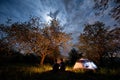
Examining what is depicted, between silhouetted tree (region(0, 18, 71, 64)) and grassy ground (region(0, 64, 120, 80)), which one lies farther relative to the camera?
silhouetted tree (region(0, 18, 71, 64))

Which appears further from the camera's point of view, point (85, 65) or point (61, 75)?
point (85, 65)

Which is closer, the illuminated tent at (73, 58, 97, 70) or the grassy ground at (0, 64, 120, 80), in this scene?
the grassy ground at (0, 64, 120, 80)

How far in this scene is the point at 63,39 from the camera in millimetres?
33688

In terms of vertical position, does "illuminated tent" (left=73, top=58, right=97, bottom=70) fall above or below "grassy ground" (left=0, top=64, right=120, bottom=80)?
above

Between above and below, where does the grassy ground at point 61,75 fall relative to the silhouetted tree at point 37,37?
below

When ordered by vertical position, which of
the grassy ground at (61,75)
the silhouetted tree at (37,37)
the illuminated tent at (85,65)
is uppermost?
the silhouetted tree at (37,37)

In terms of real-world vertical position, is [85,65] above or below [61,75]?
above

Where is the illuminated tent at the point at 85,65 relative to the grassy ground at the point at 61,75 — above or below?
above

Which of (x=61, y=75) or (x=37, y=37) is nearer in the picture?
(x=61, y=75)

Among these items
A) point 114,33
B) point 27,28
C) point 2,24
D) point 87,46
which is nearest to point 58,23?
A: point 27,28

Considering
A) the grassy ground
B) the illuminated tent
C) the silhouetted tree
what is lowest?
the grassy ground

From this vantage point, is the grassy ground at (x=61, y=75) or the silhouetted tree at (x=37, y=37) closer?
the grassy ground at (x=61, y=75)

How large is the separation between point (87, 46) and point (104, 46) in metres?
3.73

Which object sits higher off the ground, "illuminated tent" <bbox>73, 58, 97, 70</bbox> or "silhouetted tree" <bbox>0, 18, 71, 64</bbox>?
"silhouetted tree" <bbox>0, 18, 71, 64</bbox>
